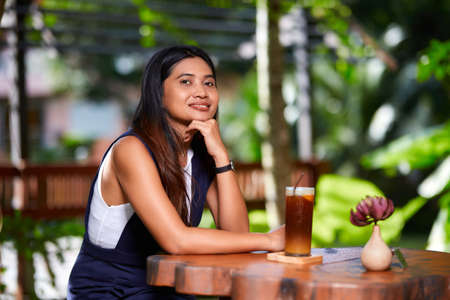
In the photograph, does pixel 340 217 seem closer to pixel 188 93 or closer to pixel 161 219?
pixel 188 93

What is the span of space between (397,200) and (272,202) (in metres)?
9.97

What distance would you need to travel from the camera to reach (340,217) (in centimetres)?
596

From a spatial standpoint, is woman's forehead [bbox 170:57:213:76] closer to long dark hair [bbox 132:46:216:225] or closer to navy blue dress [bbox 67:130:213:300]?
long dark hair [bbox 132:46:216:225]

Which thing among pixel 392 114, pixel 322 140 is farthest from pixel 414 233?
pixel 322 140

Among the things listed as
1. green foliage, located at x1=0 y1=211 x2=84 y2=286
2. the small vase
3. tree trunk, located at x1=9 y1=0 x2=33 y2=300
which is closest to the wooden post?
tree trunk, located at x1=9 y1=0 x2=33 y2=300

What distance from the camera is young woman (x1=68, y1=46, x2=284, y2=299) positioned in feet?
6.75

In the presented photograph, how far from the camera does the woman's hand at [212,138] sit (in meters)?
2.35

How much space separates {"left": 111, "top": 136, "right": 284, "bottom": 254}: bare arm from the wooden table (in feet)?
0.12

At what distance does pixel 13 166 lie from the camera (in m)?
6.65

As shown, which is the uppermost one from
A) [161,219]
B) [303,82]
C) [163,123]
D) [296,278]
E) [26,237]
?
[303,82]

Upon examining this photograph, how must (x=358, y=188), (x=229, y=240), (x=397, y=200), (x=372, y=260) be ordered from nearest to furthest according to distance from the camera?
1. (x=372, y=260)
2. (x=229, y=240)
3. (x=358, y=188)
4. (x=397, y=200)

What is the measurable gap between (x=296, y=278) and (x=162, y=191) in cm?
60

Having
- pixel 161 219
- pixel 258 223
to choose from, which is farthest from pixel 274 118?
pixel 161 219

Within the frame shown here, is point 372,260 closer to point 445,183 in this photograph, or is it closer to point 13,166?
point 445,183
